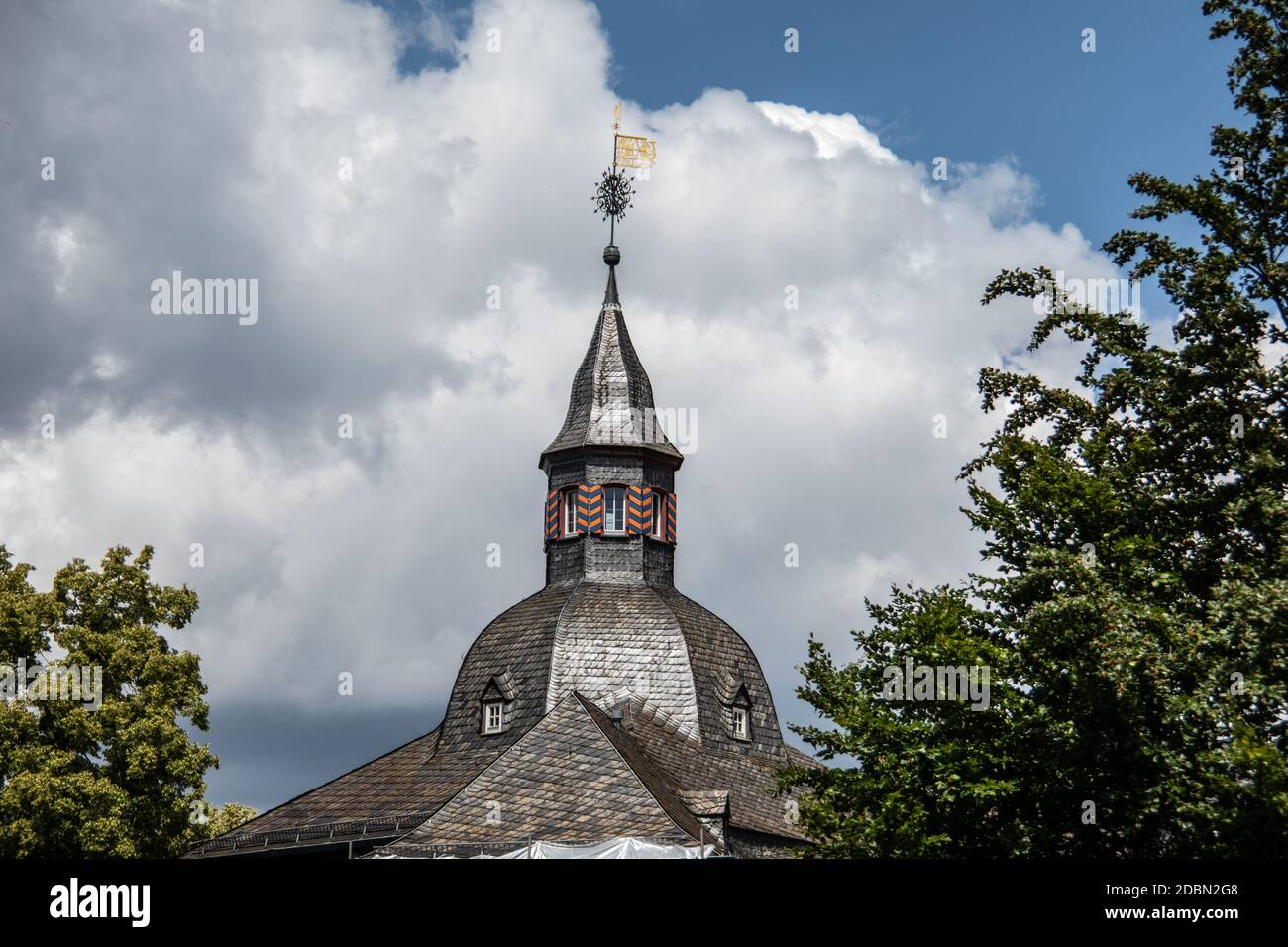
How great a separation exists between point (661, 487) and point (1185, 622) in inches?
1113

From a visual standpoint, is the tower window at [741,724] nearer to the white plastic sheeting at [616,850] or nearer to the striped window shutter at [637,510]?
the striped window shutter at [637,510]

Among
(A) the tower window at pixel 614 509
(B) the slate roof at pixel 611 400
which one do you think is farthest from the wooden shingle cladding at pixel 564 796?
(B) the slate roof at pixel 611 400

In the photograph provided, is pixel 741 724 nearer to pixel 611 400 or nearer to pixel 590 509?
pixel 590 509

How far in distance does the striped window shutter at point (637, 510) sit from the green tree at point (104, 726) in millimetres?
14302

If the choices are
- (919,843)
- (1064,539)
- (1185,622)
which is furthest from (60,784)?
(1185,622)

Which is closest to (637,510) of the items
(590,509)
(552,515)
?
(590,509)

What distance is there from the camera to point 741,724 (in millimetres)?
44375

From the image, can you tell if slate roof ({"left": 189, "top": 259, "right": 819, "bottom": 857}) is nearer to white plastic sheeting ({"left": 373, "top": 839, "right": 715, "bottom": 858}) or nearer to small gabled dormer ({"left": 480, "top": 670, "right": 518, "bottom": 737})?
small gabled dormer ({"left": 480, "top": 670, "right": 518, "bottom": 737})

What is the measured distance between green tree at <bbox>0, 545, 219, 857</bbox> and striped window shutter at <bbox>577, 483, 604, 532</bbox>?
13209 mm

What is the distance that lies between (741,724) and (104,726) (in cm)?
1664

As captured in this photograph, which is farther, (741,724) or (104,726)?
(741,724)

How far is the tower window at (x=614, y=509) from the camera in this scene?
48969 mm
